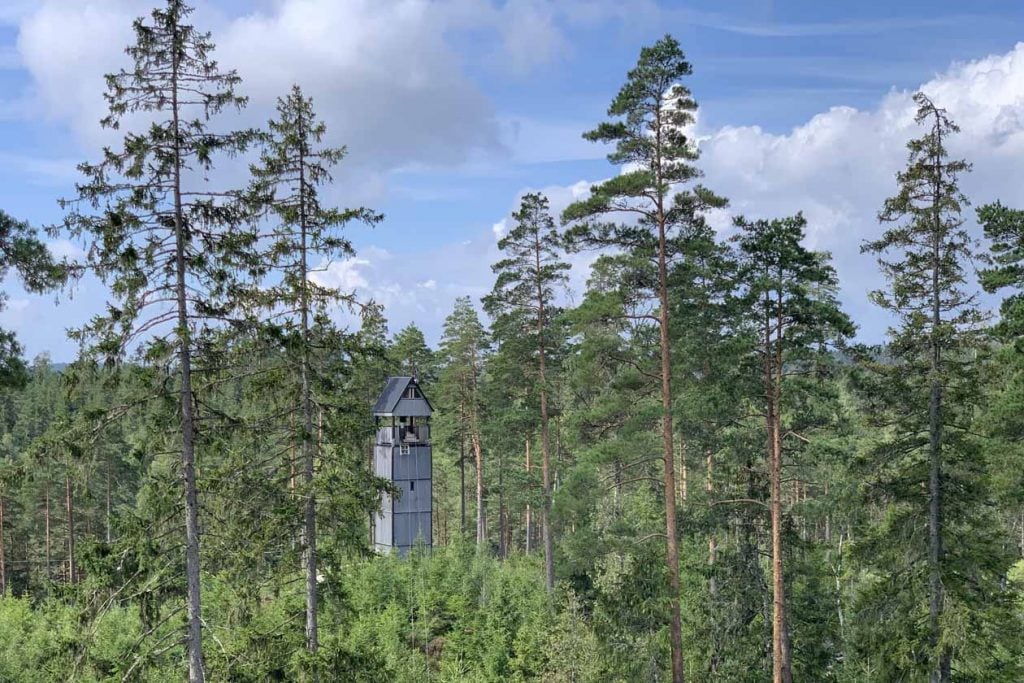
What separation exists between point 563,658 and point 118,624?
1862 cm

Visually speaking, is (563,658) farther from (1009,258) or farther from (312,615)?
(1009,258)

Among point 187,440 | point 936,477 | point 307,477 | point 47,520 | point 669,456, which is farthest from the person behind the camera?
point 47,520

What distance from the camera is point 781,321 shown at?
1856 cm

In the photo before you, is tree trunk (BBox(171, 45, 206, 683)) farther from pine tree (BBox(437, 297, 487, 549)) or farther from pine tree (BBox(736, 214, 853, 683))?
pine tree (BBox(437, 297, 487, 549))

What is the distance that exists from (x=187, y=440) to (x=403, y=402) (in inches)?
1095

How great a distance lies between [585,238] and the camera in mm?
18500

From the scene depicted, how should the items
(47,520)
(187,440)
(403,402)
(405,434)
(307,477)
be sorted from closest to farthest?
1. (187,440)
2. (307,477)
3. (403,402)
4. (405,434)
5. (47,520)

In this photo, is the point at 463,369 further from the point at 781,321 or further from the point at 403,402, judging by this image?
the point at 781,321

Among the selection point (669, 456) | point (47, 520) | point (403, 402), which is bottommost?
point (47, 520)

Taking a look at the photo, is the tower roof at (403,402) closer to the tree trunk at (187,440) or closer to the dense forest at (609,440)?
the dense forest at (609,440)

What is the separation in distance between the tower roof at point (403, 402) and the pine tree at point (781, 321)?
23499 mm

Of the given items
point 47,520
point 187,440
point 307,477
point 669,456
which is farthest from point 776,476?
point 47,520

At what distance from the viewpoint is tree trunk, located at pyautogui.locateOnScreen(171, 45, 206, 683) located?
11359 mm

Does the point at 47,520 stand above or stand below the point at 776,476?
below
